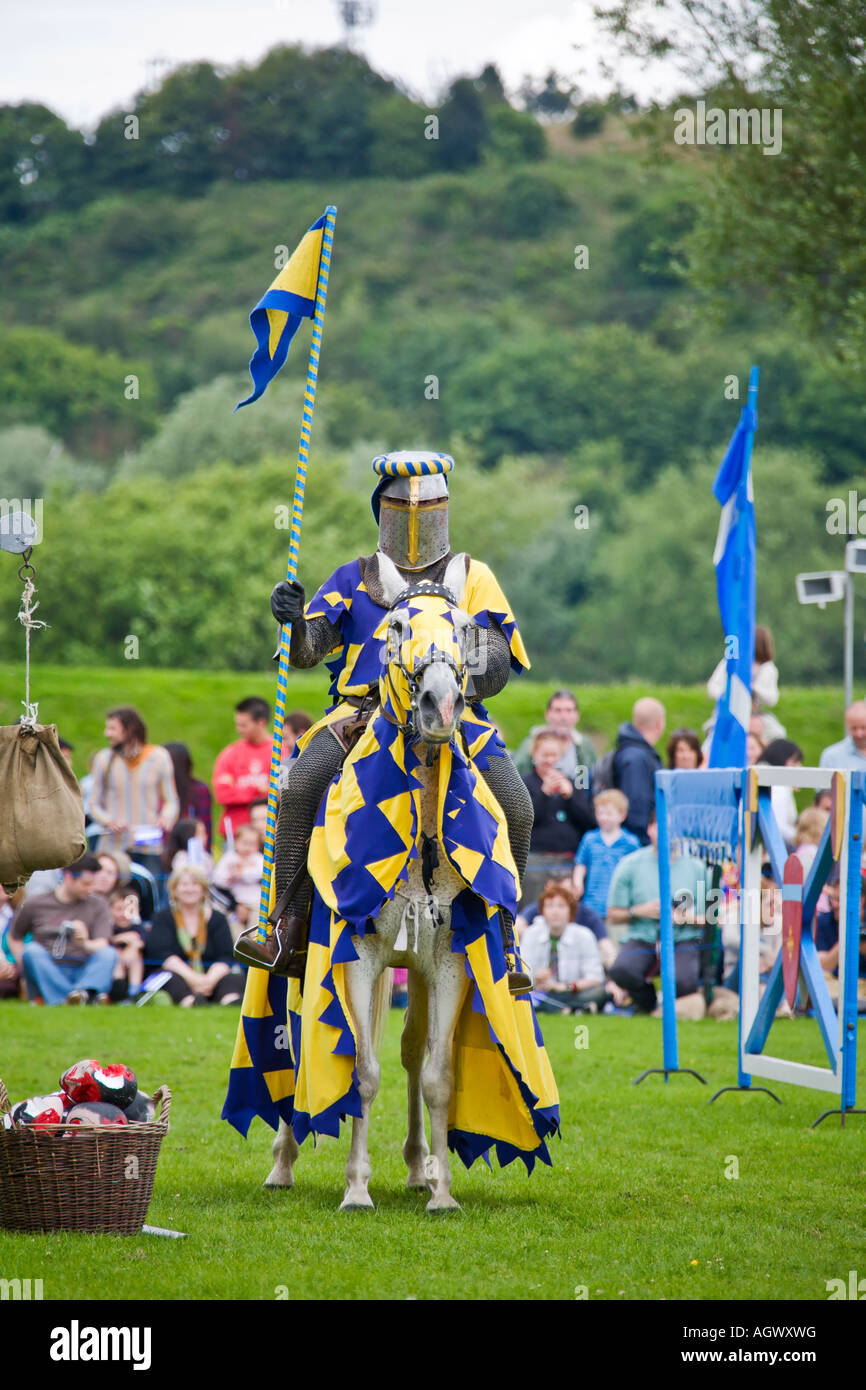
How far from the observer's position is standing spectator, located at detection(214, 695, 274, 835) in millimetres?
14203

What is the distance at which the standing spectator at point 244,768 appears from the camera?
1420 centimetres

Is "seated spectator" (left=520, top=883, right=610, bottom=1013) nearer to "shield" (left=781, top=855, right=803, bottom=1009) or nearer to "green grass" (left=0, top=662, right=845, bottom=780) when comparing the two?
"shield" (left=781, top=855, right=803, bottom=1009)

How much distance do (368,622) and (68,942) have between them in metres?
7.05

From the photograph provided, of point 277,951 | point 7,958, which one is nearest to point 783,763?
point 7,958

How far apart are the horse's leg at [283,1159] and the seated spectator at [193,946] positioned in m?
5.78

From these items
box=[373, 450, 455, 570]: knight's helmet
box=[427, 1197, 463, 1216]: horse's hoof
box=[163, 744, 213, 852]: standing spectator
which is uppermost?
box=[373, 450, 455, 570]: knight's helmet

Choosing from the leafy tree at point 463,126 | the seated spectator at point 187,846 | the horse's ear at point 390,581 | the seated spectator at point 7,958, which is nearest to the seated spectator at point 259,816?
the seated spectator at point 187,846

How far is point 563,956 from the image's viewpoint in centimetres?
1311

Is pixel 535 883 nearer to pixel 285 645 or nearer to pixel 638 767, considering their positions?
pixel 638 767

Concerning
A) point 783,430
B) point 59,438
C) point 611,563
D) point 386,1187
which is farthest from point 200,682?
point 59,438

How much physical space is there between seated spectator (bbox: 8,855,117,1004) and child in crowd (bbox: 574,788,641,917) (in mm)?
3779

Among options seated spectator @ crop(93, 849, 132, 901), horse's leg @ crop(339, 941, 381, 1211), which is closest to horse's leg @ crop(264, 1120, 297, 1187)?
horse's leg @ crop(339, 941, 381, 1211)

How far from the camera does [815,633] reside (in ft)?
202

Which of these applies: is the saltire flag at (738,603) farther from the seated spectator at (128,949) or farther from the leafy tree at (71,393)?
the leafy tree at (71,393)
